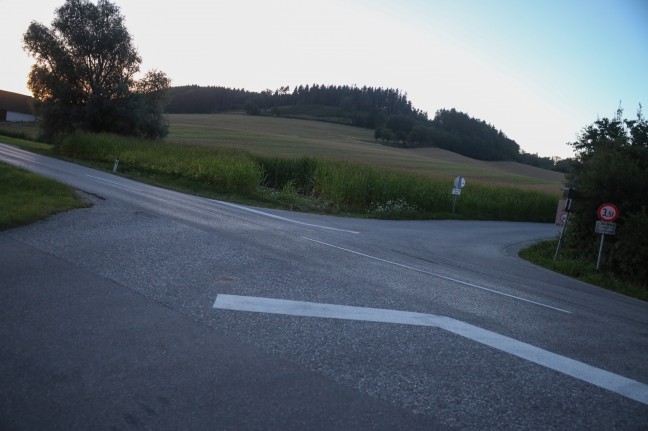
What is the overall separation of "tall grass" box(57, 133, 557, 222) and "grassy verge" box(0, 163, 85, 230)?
10106 mm

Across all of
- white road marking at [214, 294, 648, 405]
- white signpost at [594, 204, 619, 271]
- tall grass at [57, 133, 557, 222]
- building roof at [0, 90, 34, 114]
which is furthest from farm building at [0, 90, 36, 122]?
white road marking at [214, 294, 648, 405]

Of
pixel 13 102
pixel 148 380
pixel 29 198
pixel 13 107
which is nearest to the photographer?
pixel 148 380

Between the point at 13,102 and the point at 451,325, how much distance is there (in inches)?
3933

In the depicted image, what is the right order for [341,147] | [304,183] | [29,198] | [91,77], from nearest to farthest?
1. [29,198]
2. [304,183]
3. [91,77]
4. [341,147]

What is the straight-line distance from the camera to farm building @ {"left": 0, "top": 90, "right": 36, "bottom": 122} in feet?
278

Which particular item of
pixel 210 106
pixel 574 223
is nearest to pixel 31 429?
pixel 574 223

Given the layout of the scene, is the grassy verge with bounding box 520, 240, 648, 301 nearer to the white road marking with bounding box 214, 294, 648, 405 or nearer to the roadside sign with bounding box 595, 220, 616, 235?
the roadside sign with bounding box 595, 220, 616, 235

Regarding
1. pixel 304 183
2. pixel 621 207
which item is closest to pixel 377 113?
pixel 304 183

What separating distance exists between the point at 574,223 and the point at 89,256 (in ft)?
55.3

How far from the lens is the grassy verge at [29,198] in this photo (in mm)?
9812

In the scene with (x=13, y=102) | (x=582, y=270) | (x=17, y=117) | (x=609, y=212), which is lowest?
(x=582, y=270)

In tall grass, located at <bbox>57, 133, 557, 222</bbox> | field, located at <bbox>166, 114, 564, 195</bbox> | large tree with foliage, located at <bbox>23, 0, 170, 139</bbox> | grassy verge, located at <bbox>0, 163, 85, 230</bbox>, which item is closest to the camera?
grassy verge, located at <bbox>0, 163, 85, 230</bbox>

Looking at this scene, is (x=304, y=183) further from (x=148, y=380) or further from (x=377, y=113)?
(x=377, y=113)

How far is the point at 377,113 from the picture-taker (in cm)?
12238
